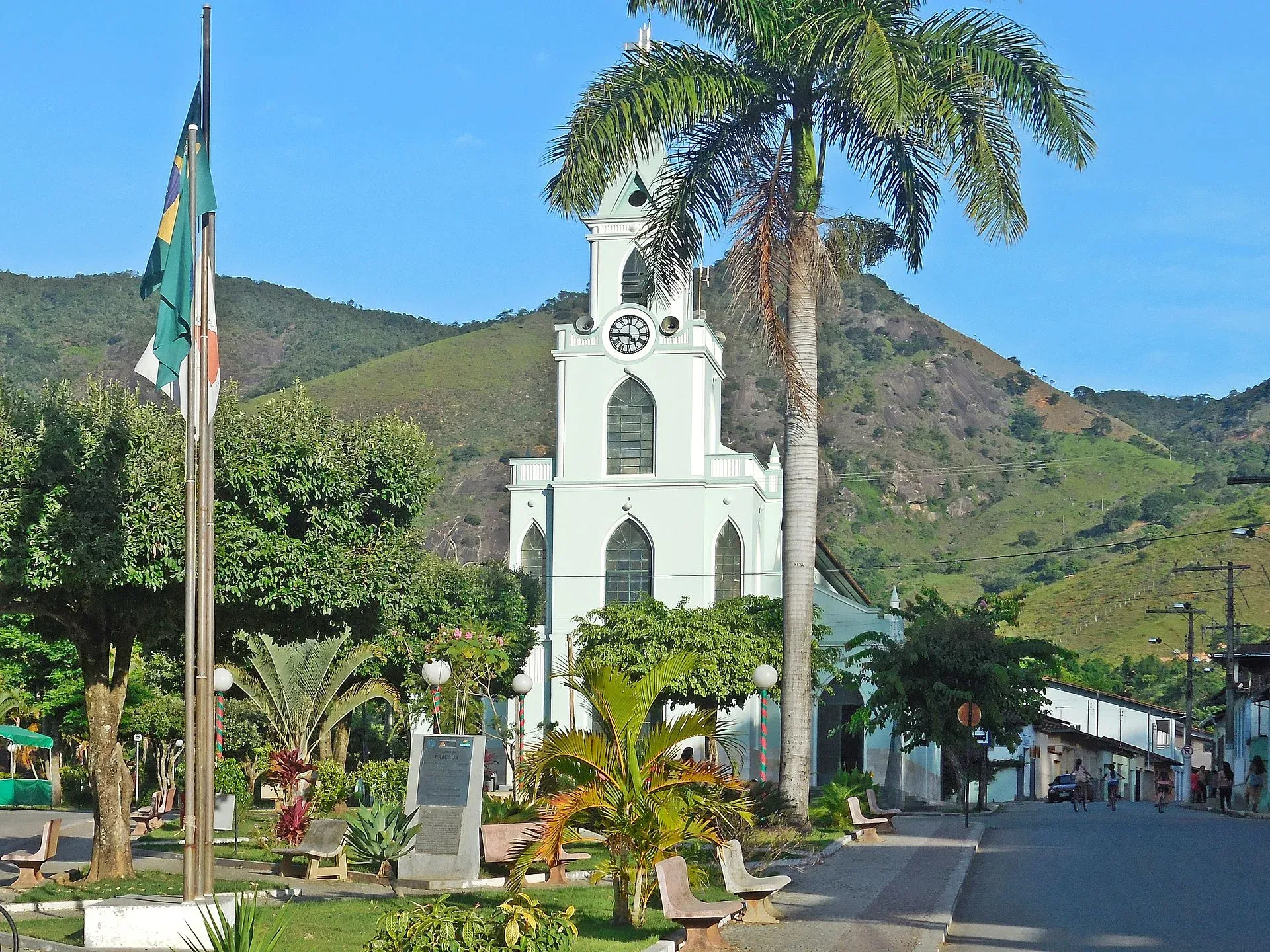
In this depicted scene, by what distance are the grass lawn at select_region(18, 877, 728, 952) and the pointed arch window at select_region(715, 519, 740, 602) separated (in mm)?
32801

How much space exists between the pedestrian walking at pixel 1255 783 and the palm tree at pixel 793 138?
98.4 feet

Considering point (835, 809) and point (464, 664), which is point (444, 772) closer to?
point (835, 809)

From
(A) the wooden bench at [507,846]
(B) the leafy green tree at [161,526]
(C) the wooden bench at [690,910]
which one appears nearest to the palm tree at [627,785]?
(C) the wooden bench at [690,910]

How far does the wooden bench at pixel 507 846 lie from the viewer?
54.3 ft

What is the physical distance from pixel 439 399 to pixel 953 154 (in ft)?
306

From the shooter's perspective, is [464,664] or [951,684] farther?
[951,684]

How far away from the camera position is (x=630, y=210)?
50.4 m

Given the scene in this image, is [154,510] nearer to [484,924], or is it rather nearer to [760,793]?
[484,924]

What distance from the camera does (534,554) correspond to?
50656 mm

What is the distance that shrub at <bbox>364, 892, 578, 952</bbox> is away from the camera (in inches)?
373

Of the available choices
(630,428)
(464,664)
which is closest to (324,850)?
(464,664)

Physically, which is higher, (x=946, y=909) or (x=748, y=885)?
(x=748, y=885)

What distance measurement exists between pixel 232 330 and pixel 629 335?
85.1 meters

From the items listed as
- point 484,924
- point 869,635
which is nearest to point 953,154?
point 484,924
